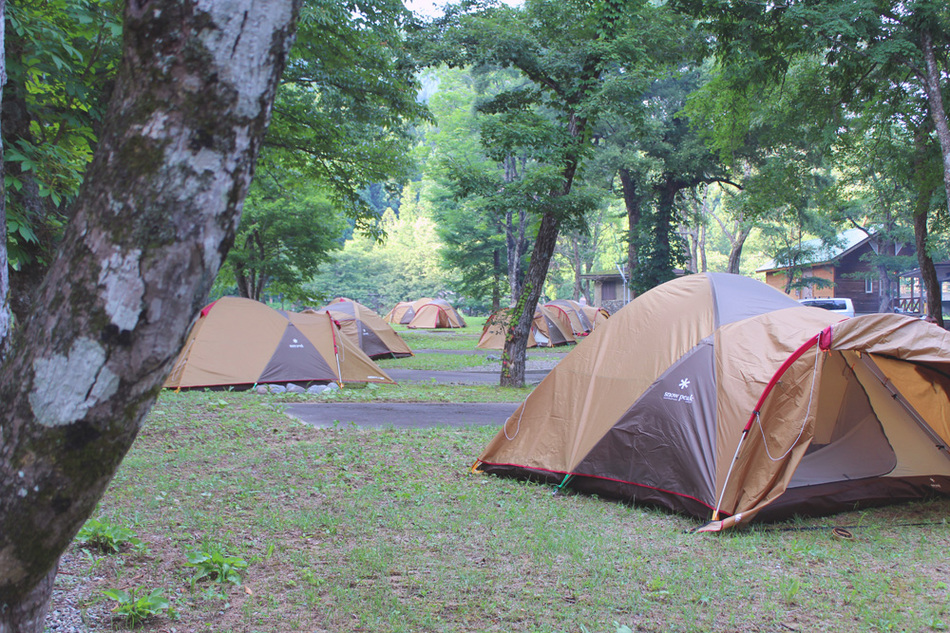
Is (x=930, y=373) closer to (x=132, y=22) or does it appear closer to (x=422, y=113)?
(x=132, y=22)

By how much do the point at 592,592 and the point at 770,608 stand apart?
911 mm

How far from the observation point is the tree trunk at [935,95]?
11.0m

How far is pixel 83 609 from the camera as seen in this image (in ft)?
10.5

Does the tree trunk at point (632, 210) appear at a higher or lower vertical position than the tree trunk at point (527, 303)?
higher

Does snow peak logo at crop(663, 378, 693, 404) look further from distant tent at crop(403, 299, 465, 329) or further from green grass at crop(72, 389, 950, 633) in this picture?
distant tent at crop(403, 299, 465, 329)

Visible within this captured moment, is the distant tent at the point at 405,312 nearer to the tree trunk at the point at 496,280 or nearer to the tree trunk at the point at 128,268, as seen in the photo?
the tree trunk at the point at 496,280

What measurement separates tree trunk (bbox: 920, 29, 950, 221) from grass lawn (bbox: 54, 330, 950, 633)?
770cm

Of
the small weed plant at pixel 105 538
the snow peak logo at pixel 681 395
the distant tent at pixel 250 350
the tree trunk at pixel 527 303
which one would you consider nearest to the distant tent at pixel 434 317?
the tree trunk at pixel 527 303

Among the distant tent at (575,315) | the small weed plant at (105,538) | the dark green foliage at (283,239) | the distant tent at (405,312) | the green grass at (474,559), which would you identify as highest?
the dark green foliage at (283,239)

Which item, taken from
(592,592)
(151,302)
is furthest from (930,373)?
(151,302)

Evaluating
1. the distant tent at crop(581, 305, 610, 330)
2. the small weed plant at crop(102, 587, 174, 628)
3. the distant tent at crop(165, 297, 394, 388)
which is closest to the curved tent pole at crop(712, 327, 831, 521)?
the small weed plant at crop(102, 587, 174, 628)

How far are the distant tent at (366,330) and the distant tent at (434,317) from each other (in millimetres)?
16726

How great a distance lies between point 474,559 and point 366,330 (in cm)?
1423

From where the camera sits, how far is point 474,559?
4.15 m
